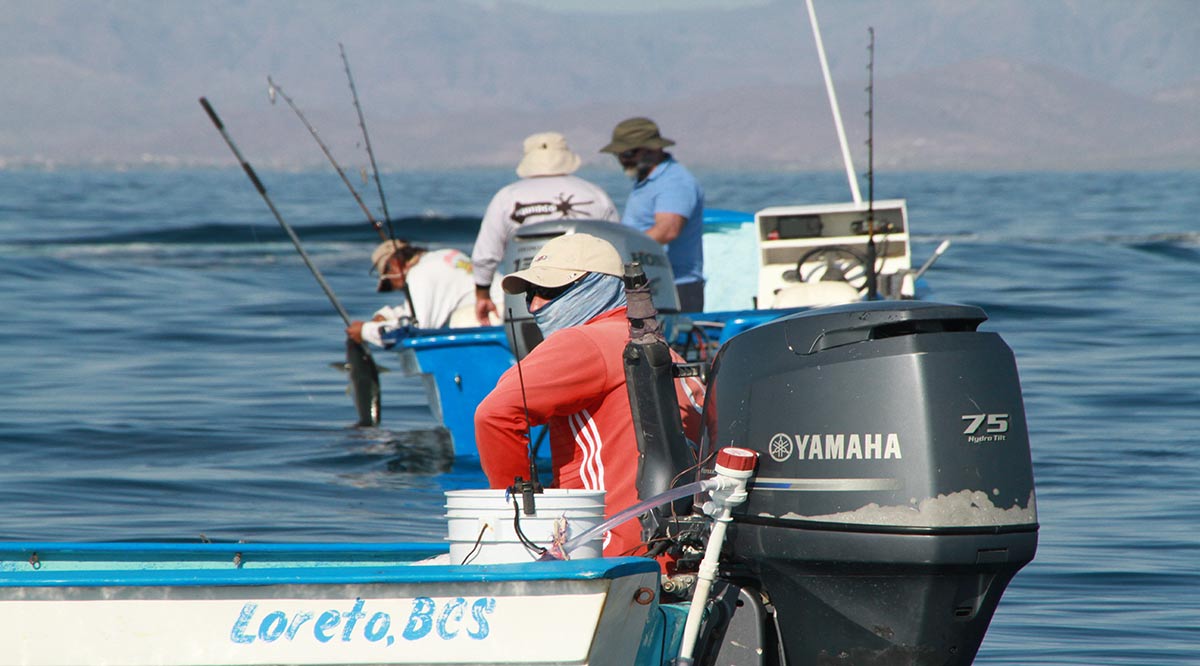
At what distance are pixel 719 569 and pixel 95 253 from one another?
91.7 feet

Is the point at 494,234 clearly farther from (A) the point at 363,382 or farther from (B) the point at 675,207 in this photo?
(A) the point at 363,382

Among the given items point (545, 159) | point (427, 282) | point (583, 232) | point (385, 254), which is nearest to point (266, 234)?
point (385, 254)

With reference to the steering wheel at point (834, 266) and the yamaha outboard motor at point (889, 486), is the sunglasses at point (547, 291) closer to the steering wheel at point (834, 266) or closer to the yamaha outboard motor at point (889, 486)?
the yamaha outboard motor at point (889, 486)

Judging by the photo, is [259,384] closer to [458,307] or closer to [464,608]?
[458,307]

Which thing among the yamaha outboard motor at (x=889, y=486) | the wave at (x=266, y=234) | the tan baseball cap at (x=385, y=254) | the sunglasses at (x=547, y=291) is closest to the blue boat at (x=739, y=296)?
the tan baseball cap at (x=385, y=254)

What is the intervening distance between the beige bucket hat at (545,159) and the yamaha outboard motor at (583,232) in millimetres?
738

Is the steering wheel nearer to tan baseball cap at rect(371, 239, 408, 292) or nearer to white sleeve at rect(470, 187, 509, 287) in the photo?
white sleeve at rect(470, 187, 509, 287)

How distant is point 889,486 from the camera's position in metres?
3.59

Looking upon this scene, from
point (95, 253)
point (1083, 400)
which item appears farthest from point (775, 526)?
point (95, 253)

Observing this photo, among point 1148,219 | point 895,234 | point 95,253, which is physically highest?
point 895,234

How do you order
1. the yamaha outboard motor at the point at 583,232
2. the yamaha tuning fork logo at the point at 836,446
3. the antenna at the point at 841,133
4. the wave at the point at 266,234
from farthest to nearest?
the wave at the point at 266,234 → the antenna at the point at 841,133 → the yamaha outboard motor at the point at 583,232 → the yamaha tuning fork logo at the point at 836,446

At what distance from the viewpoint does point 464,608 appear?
3.56 metres

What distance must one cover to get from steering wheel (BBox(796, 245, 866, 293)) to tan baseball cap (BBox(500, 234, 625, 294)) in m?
6.46

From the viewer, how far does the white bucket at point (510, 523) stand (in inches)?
144
